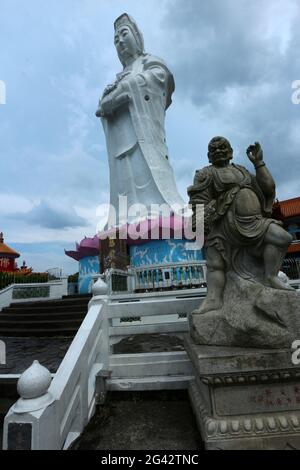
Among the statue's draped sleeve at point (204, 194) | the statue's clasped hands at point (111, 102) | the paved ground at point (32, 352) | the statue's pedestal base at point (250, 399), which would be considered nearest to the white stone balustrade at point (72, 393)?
the paved ground at point (32, 352)

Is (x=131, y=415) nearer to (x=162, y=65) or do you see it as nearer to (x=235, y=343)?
(x=235, y=343)

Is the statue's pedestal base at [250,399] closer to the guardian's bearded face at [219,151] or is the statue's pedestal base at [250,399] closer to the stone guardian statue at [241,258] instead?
the stone guardian statue at [241,258]

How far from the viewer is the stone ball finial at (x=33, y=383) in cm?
184

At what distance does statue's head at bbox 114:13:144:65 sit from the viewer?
1480cm

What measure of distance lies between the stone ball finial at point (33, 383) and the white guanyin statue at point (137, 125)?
10950mm

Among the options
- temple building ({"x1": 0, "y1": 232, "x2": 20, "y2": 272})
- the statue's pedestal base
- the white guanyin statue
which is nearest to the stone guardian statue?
the statue's pedestal base

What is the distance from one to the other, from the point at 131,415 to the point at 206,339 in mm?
1230

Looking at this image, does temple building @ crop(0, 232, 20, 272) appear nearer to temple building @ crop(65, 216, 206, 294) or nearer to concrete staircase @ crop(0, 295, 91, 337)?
temple building @ crop(65, 216, 206, 294)

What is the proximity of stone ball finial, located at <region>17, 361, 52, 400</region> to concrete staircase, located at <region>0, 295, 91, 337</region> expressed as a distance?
170 inches

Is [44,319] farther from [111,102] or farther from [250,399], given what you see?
[111,102]

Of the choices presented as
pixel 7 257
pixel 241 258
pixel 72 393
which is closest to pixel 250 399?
pixel 241 258

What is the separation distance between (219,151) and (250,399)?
7.52 feet

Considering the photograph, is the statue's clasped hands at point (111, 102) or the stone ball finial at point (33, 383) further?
the statue's clasped hands at point (111, 102)
